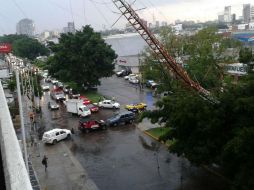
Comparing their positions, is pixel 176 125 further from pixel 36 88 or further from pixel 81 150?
pixel 36 88

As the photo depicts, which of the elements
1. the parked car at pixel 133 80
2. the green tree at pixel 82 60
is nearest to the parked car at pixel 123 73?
the parked car at pixel 133 80

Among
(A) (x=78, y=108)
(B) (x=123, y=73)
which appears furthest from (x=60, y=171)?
(B) (x=123, y=73)

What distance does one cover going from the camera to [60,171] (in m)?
20.3

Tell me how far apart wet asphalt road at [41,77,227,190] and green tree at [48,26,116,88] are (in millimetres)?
14874

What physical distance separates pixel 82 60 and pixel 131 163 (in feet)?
87.4

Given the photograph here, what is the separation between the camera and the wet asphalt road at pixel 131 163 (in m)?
17.8

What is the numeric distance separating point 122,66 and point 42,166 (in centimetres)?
Result: 4441

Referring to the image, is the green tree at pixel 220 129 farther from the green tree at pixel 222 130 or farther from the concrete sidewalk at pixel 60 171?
the concrete sidewalk at pixel 60 171

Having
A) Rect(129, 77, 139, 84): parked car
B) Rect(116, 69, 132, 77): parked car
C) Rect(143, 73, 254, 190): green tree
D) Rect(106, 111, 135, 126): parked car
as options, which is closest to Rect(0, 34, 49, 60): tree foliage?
Rect(116, 69, 132, 77): parked car

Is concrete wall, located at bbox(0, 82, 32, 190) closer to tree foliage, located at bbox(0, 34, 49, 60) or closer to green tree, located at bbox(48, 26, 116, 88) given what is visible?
green tree, located at bbox(48, 26, 116, 88)

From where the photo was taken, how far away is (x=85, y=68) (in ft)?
151

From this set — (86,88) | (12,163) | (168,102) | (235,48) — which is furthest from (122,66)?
(12,163)

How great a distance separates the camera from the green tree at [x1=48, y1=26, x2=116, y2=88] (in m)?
46.2

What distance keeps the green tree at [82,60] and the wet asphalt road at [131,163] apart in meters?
14.9
